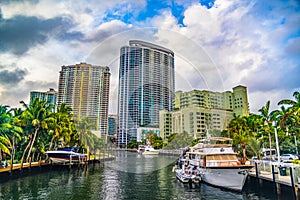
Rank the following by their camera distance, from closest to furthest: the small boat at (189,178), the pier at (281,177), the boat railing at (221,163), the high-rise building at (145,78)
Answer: the pier at (281,177) → the boat railing at (221,163) → the small boat at (189,178) → the high-rise building at (145,78)

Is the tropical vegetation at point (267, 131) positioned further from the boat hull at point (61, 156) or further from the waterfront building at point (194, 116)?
the boat hull at point (61, 156)

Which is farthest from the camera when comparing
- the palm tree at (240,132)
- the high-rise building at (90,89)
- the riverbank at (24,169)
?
the palm tree at (240,132)

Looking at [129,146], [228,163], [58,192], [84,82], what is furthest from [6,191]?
[129,146]

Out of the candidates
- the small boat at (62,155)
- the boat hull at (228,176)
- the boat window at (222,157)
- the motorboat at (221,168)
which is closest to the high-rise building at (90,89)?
the small boat at (62,155)

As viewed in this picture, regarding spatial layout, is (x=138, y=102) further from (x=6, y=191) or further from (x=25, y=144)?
(x=6, y=191)

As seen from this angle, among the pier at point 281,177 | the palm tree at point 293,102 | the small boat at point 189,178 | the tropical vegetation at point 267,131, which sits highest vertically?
the palm tree at point 293,102

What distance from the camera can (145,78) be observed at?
1294 inches

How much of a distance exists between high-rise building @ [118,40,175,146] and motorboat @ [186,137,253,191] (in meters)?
11.4

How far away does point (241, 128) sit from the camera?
3959 centimetres

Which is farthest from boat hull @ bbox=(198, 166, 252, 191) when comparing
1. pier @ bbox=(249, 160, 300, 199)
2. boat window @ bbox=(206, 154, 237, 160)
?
pier @ bbox=(249, 160, 300, 199)

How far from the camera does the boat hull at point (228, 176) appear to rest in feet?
63.7

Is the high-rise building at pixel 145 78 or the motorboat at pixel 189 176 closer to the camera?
the motorboat at pixel 189 176

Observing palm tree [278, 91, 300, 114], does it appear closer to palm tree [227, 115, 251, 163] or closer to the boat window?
palm tree [227, 115, 251, 163]

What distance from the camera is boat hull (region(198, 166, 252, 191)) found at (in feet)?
63.7
